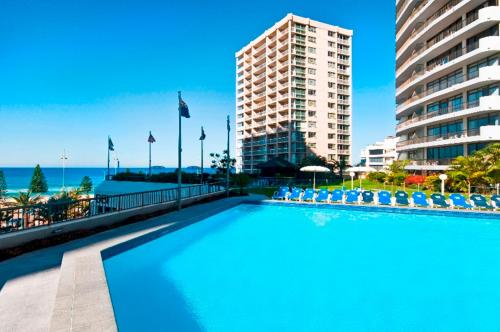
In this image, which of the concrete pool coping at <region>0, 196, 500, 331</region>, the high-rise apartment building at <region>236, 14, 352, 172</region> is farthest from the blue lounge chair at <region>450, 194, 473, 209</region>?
the high-rise apartment building at <region>236, 14, 352, 172</region>

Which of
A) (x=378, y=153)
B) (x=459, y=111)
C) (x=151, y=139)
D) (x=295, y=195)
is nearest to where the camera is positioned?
(x=295, y=195)

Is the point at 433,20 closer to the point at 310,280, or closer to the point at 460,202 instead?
the point at 460,202

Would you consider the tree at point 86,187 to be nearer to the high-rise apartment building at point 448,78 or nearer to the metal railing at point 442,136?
the high-rise apartment building at point 448,78

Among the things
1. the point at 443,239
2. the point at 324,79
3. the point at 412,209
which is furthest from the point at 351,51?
the point at 443,239

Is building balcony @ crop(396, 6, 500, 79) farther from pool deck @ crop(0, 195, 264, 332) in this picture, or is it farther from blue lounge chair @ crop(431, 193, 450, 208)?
pool deck @ crop(0, 195, 264, 332)

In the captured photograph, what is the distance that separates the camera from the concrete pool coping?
12.1ft

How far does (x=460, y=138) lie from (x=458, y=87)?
16.3 ft

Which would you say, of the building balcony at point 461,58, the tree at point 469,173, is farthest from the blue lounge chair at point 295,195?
the building balcony at point 461,58

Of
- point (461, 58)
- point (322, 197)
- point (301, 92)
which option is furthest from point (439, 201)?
point (301, 92)

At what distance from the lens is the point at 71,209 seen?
9.32m

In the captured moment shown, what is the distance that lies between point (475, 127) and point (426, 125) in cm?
666

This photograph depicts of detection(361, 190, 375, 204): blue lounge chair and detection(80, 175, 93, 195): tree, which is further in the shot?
detection(80, 175, 93, 195): tree

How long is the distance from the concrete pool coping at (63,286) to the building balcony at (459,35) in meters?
31.6

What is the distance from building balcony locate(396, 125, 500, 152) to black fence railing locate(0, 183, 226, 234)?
2571 centimetres
